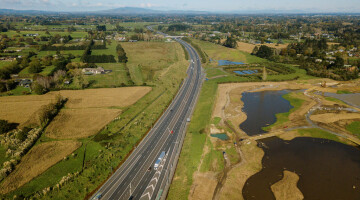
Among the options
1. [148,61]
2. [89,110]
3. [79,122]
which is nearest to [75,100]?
[89,110]

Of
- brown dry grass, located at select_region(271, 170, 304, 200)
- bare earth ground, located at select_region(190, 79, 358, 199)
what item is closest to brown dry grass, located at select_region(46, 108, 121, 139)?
A: bare earth ground, located at select_region(190, 79, 358, 199)

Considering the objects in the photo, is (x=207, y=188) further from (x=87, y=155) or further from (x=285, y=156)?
(x=87, y=155)

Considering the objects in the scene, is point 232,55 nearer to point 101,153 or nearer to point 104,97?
point 104,97

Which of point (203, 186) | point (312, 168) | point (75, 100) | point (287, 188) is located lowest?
point (203, 186)

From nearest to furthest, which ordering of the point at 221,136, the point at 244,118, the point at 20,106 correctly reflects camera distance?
the point at 221,136
the point at 244,118
the point at 20,106

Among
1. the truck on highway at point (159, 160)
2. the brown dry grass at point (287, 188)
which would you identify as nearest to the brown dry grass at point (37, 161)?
the truck on highway at point (159, 160)

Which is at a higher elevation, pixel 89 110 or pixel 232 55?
pixel 232 55

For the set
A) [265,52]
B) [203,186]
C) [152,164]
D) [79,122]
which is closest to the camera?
[203,186]
